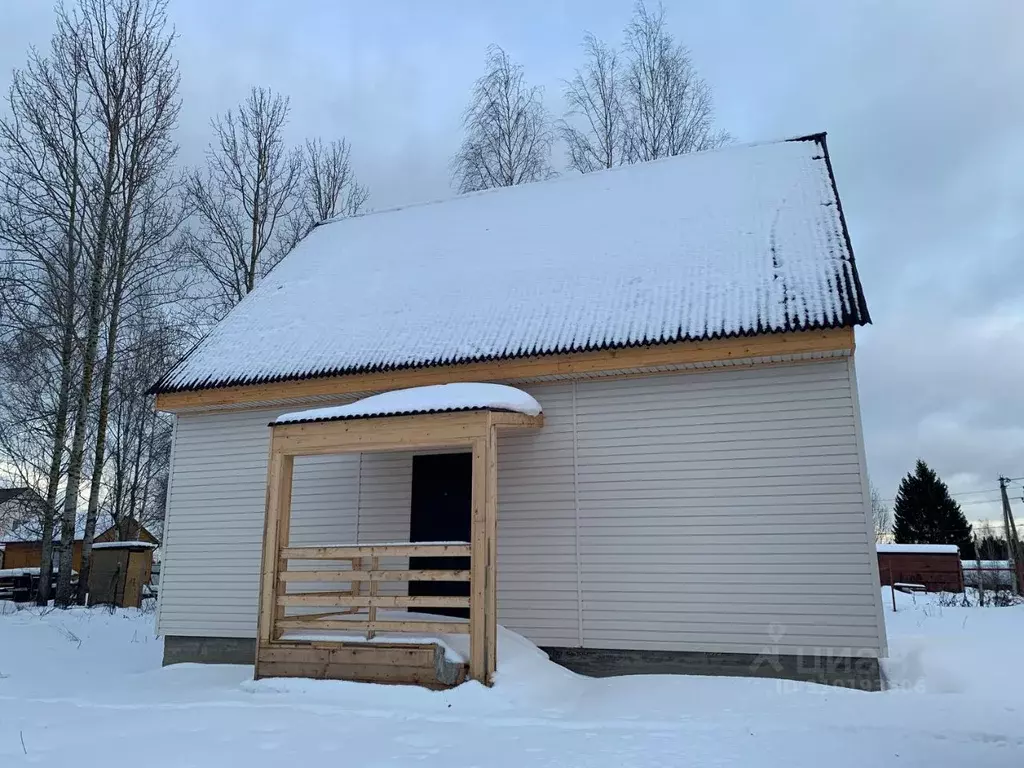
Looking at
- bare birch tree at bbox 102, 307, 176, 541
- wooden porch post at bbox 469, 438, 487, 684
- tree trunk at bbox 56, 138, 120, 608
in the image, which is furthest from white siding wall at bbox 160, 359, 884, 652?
bare birch tree at bbox 102, 307, 176, 541

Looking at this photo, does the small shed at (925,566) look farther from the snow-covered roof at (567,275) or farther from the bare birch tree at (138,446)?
the bare birch tree at (138,446)

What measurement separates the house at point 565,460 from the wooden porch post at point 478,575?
0.02 meters

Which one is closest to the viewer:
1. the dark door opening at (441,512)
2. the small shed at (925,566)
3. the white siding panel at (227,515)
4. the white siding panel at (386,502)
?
the dark door opening at (441,512)

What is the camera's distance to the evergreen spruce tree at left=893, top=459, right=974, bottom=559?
34062 millimetres

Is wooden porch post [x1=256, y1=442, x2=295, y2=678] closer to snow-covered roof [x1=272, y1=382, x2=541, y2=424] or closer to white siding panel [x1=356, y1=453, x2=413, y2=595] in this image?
snow-covered roof [x1=272, y1=382, x2=541, y2=424]

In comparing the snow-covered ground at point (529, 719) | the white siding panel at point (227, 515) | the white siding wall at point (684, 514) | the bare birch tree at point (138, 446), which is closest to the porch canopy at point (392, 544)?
the snow-covered ground at point (529, 719)

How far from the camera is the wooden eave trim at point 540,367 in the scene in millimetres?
7609

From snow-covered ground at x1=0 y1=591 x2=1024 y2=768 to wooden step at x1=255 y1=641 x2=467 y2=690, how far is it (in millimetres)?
180

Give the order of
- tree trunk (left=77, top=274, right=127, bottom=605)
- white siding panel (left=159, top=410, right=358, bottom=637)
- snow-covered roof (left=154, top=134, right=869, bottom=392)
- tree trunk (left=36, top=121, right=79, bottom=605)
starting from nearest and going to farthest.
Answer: snow-covered roof (left=154, top=134, right=869, bottom=392) → white siding panel (left=159, top=410, right=358, bottom=637) → tree trunk (left=36, top=121, right=79, bottom=605) → tree trunk (left=77, top=274, right=127, bottom=605)

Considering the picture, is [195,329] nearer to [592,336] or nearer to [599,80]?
[599,80]

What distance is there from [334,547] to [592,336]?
358 cm

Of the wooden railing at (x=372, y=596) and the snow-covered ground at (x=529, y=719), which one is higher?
the wooden railing at (x=372, y=596)

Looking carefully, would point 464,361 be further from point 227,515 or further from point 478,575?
point 227,515

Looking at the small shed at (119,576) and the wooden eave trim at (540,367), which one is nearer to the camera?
the wooden eave trim at (540,367)
